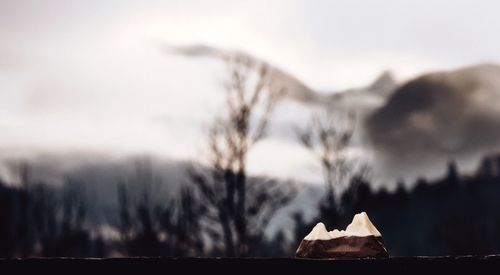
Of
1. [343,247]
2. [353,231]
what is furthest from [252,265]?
[353,231]

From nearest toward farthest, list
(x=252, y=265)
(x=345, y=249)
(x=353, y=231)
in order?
(x=252, y=265) → (x=345, y=249) → (x=353, y=231)

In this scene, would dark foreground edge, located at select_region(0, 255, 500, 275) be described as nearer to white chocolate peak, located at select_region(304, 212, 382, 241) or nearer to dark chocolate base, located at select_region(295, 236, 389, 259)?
dark chocolate base, located at select_region(295, 236, 389, 259)

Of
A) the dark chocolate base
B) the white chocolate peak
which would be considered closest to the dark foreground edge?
the dark chocolate base

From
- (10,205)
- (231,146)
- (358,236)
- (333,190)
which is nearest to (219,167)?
(231,146)

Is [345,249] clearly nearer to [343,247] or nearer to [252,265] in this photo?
[343,247]

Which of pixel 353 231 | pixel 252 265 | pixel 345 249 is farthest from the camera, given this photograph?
pixel 353 231

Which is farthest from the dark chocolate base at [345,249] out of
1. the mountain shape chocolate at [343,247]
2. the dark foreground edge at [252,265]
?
the dark foreground edge at [252,265]
